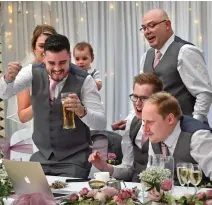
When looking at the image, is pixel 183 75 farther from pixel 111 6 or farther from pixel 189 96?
pixel 111 6

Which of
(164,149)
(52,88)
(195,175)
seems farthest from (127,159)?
(195,175)

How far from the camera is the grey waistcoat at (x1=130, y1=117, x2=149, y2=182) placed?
2804mm

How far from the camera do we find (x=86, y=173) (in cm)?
311

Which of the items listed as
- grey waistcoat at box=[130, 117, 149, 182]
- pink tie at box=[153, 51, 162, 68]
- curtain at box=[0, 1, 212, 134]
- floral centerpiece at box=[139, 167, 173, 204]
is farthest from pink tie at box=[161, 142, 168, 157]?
curtain at box=[0, 1, 212, 134]

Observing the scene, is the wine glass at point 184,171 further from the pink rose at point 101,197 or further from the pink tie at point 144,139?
the pink tie at point 144,139

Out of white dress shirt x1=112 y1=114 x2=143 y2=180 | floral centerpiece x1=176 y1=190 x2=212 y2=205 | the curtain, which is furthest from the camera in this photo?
the curtain

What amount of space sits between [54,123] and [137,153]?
1.80ft

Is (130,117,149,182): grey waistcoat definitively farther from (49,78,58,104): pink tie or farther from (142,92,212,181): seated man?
(49,78,58,104): pink tie

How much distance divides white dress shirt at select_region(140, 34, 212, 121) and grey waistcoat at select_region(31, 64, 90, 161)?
0.69m

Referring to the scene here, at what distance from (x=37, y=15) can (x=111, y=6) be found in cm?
79

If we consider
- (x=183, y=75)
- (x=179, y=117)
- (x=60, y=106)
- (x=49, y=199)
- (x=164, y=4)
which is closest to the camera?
(x=49, y=199)

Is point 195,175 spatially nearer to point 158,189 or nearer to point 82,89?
point 158,189

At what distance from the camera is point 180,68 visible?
3.40 m

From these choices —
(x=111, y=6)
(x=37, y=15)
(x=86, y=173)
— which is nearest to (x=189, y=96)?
(x=86, y=173)
